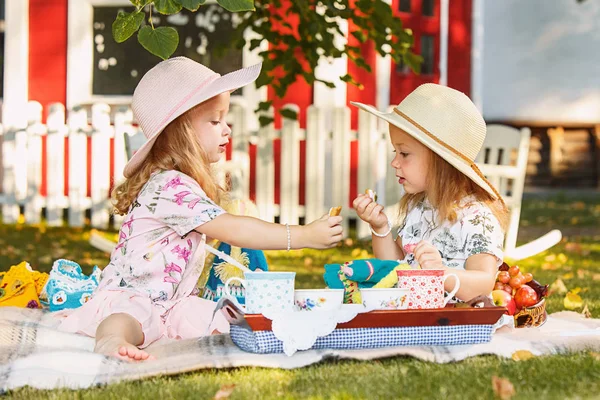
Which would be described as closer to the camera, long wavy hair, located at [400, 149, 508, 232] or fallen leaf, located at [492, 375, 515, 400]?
fallen leaf, located at [492, 375, 515, 400]

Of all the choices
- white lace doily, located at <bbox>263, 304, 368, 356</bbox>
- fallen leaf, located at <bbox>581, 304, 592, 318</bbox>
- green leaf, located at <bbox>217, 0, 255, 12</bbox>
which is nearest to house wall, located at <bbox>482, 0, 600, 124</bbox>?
fallen leaf, located at <bbox>581, 304, 592, 318</bbox>

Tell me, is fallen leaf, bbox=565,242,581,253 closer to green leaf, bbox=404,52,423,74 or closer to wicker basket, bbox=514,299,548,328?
green leaf, bbox=404,52,423,74

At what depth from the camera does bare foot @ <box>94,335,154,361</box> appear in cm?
324

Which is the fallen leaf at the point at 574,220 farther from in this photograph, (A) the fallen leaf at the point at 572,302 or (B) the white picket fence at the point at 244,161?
(A) the fallen leaf at the point at 572,302

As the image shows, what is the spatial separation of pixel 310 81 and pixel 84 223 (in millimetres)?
3976

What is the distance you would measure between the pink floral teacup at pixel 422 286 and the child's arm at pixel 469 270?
9 centimetres

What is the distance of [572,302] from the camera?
4.95 metres

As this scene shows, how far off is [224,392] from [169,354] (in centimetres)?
63

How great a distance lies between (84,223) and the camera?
9.80m

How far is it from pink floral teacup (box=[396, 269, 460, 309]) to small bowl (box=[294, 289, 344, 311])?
25 centimetres

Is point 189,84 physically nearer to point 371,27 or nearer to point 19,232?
point 371,27

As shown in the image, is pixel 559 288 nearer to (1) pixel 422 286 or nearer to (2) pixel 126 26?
(1) pixel 422 286

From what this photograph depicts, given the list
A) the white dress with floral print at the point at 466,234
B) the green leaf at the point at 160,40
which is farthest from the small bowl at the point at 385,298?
the green leaf at the point at 160,40

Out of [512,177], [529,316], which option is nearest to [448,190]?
[529,316]
